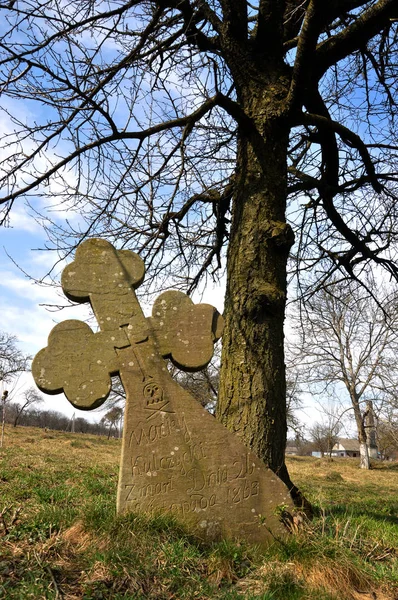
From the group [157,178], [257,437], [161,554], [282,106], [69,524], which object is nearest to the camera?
[161,554]

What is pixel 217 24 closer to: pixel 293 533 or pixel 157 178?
pixel 157 178

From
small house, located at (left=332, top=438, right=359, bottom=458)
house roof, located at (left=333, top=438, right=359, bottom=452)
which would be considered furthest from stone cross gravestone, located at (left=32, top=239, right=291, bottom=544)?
house roof, located at (left=333, top=438, right=359, bottom=452)

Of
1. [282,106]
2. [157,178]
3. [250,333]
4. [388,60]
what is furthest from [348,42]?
[250,333]

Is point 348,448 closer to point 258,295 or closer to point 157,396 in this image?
→ point 258,295

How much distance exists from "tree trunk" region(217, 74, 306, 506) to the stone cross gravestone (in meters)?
0.54

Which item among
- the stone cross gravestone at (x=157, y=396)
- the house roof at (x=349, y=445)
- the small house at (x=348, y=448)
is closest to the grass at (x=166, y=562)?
the stone cross gravestone at (x=157, y=396)

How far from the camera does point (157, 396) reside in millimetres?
3643

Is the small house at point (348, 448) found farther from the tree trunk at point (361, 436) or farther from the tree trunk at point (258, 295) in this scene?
the tree trunk at point (258, 295)

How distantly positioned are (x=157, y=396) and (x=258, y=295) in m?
1.41

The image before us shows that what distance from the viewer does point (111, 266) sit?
400 cm

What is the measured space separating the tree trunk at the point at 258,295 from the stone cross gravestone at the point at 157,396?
54 centimetres

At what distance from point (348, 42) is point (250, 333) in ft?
11.2

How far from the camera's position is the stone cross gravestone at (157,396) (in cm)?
346

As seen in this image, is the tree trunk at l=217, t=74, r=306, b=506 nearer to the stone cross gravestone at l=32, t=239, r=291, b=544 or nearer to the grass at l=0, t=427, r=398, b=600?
the stone cross gravestone at l=32, t=239, r=291, b=544
